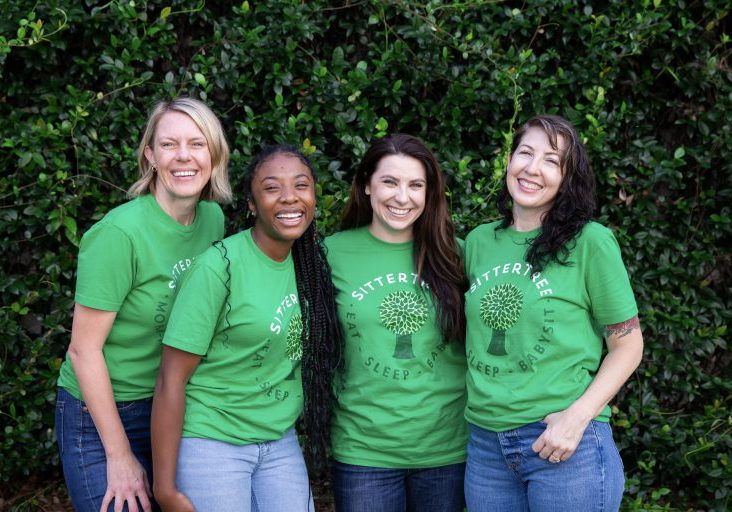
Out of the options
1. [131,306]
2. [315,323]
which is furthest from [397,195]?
[131,306]

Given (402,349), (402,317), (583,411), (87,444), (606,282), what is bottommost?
(87,444)

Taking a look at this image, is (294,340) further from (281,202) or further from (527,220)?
(527,220)

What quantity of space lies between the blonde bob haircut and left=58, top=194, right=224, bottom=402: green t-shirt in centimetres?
9

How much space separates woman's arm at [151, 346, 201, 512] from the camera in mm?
2535

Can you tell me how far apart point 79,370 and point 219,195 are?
2.60ft

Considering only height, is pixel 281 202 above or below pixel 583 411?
above

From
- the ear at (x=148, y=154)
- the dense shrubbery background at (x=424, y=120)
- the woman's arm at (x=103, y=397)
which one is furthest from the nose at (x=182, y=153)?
the dense shrubbery background at (x=424, y=120)

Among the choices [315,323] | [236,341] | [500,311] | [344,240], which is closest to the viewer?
[236,341]

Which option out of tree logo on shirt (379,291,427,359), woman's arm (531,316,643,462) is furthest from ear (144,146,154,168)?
woman's arm (531,316,643,462)

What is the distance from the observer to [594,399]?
260 cm

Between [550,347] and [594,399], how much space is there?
21 centimetres

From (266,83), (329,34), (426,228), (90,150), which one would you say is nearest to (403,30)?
(329,34)

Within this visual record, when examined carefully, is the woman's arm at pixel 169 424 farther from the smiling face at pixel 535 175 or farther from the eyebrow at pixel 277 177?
the smiling face at pixel 535 175

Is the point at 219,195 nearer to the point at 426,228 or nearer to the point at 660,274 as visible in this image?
the point at 426,228
